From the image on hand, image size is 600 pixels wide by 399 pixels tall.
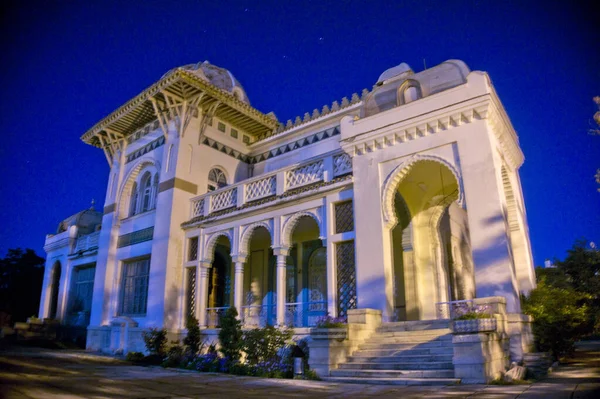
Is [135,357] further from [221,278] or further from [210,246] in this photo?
[221,278]

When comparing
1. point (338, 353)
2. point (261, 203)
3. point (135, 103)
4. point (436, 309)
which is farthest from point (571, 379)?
point (135, 103)

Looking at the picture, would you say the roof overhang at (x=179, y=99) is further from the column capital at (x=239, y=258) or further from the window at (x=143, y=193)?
the column capital at (x=239, y=258)

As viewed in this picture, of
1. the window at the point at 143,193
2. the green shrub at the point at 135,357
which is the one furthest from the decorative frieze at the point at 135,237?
the green shrub at the point at 135,357

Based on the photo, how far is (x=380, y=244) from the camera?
9969 millimetres

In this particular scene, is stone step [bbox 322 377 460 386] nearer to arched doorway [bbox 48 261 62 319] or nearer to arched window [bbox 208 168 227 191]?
arched window [bbox 208 168 227 191]

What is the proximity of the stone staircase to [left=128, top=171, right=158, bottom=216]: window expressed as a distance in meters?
10.5

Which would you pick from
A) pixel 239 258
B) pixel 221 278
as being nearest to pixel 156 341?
pixel 239 258

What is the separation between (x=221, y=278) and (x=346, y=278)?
6159mm

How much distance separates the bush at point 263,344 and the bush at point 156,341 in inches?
149

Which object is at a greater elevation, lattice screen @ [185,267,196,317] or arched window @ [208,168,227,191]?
arched window @ [208,168,227,191]

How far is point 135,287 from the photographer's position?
15.5 meters

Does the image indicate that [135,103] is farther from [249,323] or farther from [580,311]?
[580,311]

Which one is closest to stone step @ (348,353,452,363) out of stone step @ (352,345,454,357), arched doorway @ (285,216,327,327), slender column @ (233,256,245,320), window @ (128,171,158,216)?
stone step @ (352,345,454,357)

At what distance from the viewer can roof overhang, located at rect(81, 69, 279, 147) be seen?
14422 millimetres
